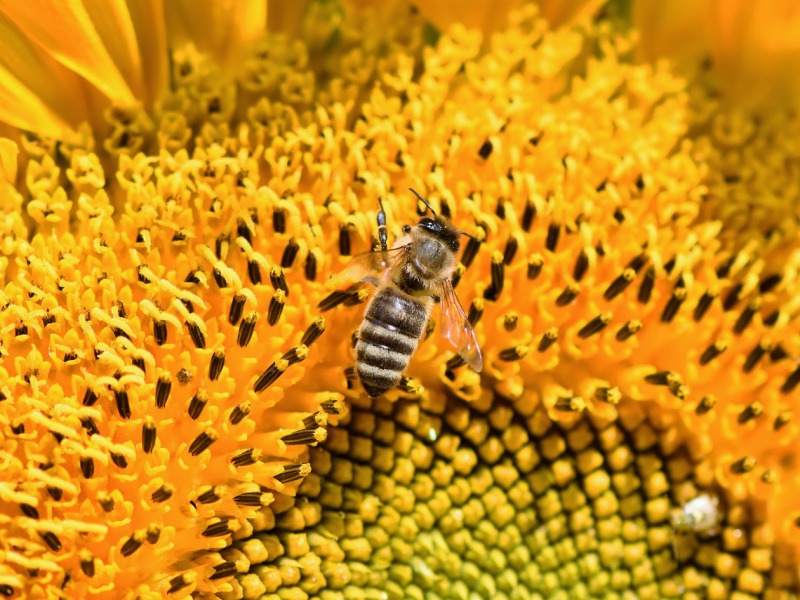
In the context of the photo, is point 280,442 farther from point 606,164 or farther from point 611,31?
point 611,31

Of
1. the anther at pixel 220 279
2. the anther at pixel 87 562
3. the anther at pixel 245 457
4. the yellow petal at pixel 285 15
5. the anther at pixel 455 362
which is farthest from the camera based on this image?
the yellow petal at pixel 285 15

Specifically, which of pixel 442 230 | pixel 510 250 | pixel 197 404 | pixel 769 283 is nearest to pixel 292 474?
pixel 197 404

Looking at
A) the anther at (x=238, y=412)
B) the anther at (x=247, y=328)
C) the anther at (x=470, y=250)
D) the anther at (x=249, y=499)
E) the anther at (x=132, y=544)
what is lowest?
the anther at (x=132, y=544)

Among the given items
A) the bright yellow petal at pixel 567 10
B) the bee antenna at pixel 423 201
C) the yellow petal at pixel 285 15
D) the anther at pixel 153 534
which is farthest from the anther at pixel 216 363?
the bright yellow petal at pixel 567 10

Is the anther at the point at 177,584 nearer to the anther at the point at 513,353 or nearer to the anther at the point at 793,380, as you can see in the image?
the anther at the point at 513,353

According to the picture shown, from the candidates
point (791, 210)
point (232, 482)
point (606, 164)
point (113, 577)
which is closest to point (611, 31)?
point (606, 164)

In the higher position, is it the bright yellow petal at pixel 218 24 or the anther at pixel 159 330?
the bright yellow petal at pixel 218 24

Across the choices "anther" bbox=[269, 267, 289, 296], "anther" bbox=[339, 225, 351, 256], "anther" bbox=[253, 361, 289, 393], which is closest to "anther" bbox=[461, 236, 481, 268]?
"anther" bbox=[339, 225, 351, 256]
